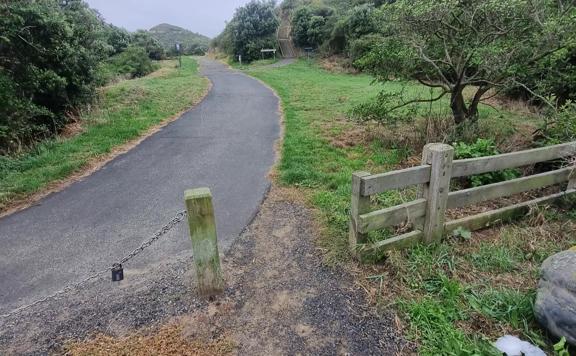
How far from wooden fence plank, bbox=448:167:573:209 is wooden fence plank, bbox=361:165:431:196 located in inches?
21.3

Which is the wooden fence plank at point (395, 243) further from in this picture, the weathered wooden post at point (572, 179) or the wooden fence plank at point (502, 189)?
the weathered wooden post at point (572, 179)

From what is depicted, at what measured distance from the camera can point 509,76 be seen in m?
6.59

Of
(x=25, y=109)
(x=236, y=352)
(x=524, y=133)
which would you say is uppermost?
(x=25, y=109)

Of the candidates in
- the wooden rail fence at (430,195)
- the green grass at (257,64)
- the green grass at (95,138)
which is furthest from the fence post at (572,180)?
the green grass at (257,64)

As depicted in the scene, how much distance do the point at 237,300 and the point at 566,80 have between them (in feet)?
24.6

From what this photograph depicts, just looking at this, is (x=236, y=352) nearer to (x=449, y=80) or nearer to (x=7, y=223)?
(x=7, y=223)

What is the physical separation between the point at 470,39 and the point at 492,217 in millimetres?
4172

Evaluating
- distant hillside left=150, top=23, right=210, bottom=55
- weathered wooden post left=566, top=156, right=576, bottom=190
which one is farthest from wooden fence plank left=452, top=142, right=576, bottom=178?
distant hillside left=150, top=23, right=210, bottom=55

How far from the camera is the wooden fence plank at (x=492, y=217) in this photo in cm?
392

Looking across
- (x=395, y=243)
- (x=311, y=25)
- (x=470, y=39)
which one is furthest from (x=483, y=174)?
(x=311, y=25)

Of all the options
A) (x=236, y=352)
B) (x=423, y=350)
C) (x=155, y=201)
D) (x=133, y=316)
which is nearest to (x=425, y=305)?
(x=423, y=350)

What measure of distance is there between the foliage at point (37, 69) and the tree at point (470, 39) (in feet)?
24.9

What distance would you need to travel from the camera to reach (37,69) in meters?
8.04

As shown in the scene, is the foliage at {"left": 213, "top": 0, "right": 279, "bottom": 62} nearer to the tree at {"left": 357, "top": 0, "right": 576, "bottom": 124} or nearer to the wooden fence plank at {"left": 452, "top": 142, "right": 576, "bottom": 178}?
the tree at {"left": 357, "top": 0, "right": 576, "bottom": 124}
